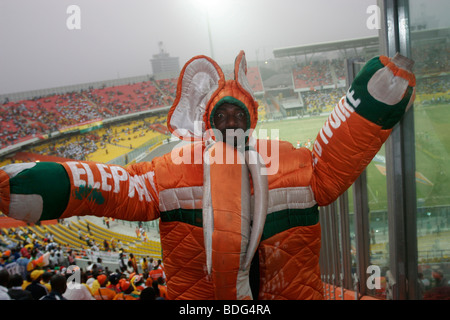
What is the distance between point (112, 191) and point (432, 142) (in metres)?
1.36

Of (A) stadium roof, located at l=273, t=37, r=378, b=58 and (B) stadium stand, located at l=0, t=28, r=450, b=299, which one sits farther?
(A) stadium roof, located at l=273, t=37, r=378, b=58

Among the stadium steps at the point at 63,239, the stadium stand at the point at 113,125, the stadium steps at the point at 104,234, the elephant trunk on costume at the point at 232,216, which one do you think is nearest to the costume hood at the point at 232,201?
the elephant trunk on costume at the point at 232,216

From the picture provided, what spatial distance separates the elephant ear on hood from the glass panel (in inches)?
35.7

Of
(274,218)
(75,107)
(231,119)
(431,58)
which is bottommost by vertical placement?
(274,218)

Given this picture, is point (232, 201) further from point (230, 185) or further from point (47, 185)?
point (47, 185)

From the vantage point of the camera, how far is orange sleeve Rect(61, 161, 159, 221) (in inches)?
42.6

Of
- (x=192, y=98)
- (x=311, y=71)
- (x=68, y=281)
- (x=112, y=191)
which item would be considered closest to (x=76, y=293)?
(x=68, y=281)

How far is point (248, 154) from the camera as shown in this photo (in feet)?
3.83

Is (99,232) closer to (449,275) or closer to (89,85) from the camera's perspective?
(449,275)

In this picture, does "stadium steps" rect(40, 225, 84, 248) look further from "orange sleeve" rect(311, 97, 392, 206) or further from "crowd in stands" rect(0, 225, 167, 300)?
"orange sleeve" rect(311, 97, 392, 206)

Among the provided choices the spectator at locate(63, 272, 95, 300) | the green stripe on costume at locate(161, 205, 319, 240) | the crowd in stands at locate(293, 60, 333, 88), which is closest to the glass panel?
the green stripe on costume at locate(161, 205, 319, 240)

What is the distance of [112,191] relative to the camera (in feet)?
3.80
